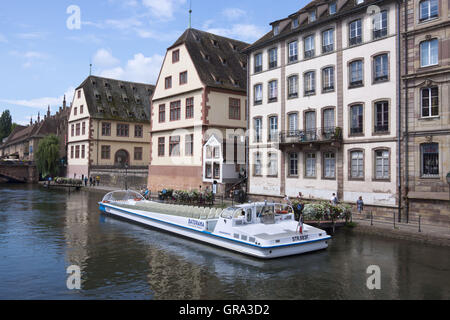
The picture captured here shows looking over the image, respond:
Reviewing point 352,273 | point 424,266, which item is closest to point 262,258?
point 352,273

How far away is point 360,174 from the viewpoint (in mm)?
25781

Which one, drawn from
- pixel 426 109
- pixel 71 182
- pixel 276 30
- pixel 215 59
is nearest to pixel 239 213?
pixel 426 109

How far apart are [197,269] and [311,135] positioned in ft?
51.9

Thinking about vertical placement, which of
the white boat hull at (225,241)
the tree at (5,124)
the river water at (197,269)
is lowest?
the river water at (197,269)

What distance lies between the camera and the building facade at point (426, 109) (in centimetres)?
2169

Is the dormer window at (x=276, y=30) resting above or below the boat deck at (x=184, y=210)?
above

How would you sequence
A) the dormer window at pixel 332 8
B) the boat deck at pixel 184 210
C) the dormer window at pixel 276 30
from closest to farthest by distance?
the boat deck at pixel 184 210 < the dormer window at pixel 332 8 < the dormer window at pixel 276 30

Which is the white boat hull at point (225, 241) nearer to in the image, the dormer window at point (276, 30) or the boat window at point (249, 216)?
the boat window at point (249, 216)

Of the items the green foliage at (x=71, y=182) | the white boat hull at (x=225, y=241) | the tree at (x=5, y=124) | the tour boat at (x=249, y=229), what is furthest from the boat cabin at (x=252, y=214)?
the tree at (x=5, y=124)

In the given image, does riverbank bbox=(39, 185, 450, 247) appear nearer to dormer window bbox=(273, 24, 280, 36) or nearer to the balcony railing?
the balcony railing

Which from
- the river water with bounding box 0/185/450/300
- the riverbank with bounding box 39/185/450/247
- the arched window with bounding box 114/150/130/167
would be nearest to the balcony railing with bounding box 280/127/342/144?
the riverbank with bounding box 39/185/450/247

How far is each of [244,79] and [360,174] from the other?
2179cm

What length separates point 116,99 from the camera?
66625 mm

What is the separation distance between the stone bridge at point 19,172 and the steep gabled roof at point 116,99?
843 inches
